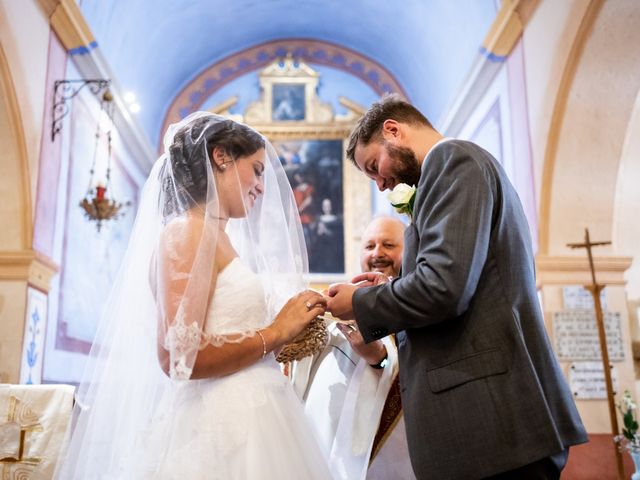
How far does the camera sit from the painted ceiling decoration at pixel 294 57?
34.3 feet

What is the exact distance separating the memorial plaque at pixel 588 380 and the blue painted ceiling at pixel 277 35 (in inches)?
138

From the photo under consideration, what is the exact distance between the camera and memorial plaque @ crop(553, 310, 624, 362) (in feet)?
19.1

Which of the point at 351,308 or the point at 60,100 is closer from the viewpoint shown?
the point at 351,308

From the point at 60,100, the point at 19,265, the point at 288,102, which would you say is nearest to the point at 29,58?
the point at 60,100

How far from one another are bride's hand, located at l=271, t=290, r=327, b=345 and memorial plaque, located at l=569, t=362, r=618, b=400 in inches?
163

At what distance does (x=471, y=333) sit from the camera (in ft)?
6.17

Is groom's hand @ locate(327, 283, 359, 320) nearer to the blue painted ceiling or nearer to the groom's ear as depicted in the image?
the groom's ear

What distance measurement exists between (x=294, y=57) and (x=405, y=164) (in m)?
8.84

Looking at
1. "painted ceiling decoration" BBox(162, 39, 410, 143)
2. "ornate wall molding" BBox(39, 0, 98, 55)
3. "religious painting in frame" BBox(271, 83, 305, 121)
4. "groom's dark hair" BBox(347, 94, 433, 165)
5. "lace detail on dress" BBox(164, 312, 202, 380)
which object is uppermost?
"painted ceiling decoration" BBox(162, 39, 410, 143)

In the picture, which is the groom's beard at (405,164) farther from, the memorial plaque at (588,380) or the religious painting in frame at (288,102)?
the religious painting in frame at (288,102)

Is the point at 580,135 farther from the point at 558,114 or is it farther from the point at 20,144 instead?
the point at 20,144

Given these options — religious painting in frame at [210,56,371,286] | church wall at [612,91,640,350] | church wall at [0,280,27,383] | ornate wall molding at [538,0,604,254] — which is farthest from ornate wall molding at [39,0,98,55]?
church wall at [612,91,640,350]

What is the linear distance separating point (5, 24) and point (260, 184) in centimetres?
345

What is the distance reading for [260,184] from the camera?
2527 mm
